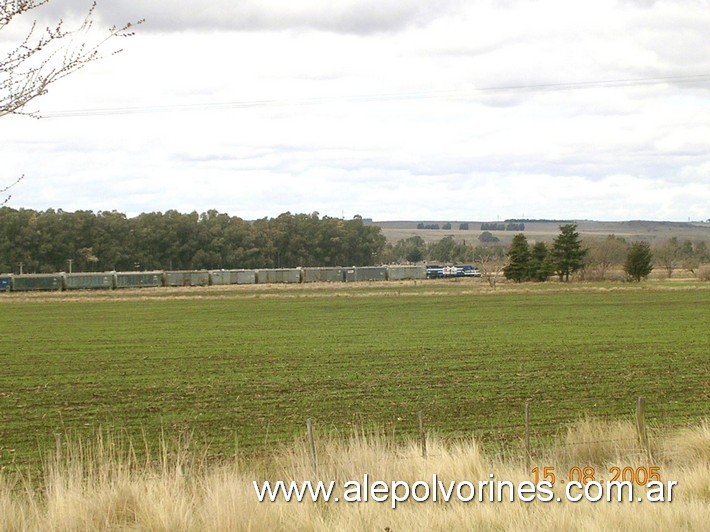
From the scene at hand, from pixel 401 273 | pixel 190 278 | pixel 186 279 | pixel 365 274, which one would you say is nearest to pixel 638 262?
pixel 401 273

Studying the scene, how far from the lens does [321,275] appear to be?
13988cm

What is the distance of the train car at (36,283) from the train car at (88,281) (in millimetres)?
1274

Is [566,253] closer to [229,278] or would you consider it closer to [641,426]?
[229,278]

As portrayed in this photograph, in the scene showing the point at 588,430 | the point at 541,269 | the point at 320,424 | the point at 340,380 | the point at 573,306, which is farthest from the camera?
the point at 541,269

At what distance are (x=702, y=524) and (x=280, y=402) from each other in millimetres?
15526

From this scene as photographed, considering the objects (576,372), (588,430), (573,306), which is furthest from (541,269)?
(588,430)

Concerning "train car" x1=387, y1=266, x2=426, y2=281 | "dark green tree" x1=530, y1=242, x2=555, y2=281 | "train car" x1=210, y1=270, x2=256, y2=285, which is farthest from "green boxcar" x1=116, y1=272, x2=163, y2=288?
"dark green tree" x1=530, y1=242, x2=555, y2=281

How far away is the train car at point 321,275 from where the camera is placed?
458 feet

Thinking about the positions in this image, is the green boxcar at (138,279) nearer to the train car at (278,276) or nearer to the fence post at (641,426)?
the train car at (278,276)

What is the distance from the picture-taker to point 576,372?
2856 centimetres

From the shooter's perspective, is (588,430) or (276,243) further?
(276,243)

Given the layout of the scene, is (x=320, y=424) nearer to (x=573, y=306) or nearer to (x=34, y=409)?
(x=34, y=409)

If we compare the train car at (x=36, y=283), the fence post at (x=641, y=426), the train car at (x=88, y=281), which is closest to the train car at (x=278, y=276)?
the train car at (x=88, y=281)

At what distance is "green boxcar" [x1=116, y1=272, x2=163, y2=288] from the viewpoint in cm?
12431
